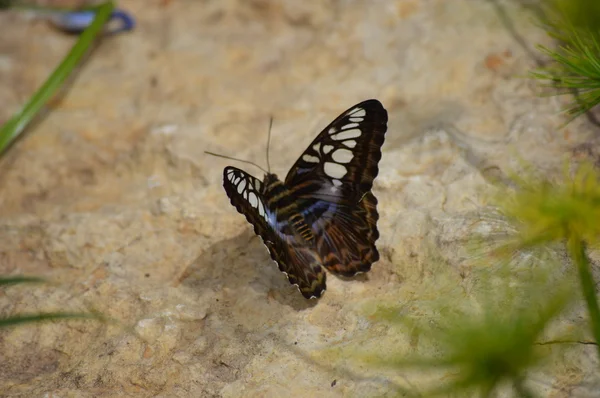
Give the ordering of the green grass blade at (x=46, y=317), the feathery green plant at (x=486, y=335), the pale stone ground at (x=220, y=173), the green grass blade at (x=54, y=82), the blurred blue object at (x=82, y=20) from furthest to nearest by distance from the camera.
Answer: the blurred blue object at (x=82, y=20)
the green grass blade at (x=54, y=82)
the pale stone ground at (x=220, y=173)
the green grass blade at (x=46, y=317)
the feathery green plant at (x=486, y=335)

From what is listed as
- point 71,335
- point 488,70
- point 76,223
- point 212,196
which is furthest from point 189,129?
point 488,70

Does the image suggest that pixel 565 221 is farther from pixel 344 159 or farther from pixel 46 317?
pixel 46 317

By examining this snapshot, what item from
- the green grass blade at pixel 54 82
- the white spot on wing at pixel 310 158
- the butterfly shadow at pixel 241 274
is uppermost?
the white spot on wing at pixel 310 158

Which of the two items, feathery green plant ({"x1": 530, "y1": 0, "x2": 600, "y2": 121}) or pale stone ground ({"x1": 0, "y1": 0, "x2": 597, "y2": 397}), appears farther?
feathery green plant ({"x1": 530, "y1": 0, "x2": 600, "y2": 121})

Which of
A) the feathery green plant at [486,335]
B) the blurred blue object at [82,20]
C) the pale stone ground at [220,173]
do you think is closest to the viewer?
the feathery green plant at [486,335]

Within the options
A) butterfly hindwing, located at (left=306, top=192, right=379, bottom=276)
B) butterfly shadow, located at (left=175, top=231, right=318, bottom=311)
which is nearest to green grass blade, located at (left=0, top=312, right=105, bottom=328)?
butterfly shadow, located at (left=175, top=231, right=318, bottom=311)

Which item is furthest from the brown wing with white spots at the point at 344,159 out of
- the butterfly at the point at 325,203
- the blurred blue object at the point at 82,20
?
the blurred blue object at the point at 82,20

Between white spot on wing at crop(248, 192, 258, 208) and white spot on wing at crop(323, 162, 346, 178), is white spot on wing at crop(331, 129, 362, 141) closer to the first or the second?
white spot on wing at crop(323, 162, 346, 178)

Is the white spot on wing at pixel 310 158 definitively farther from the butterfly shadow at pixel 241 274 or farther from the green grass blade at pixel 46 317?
the green grass blade at pixel 46 317
